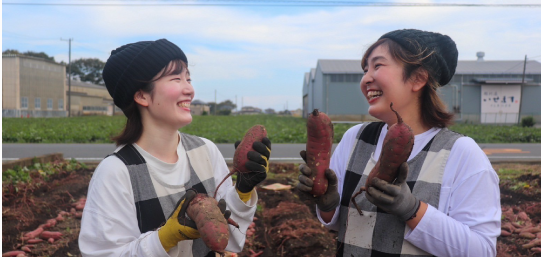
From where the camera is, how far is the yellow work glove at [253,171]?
1.82m

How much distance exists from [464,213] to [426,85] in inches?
23.5

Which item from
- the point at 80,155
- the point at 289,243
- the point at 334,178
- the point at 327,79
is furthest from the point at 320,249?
the point at 327,79

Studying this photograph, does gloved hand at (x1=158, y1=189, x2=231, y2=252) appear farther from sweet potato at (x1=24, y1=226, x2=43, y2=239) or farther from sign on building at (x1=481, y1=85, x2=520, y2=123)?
sign on building at (x1=481, y1=85, x2=520, y2=123)

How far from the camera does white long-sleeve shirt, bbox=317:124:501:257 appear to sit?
1.49 meters

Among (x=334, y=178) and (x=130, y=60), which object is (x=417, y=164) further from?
(x=130, y=60)

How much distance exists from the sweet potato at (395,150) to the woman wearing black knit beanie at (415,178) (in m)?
0.04

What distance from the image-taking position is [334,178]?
178cm

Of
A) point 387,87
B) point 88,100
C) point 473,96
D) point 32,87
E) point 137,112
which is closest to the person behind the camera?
→ point 387,87

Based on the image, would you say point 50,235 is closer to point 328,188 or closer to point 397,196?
point 328,188

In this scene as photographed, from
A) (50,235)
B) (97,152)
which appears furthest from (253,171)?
(97,152)

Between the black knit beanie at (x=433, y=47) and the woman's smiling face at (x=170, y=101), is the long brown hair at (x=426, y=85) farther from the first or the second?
the woman's smiling face at (x=170, y=101)

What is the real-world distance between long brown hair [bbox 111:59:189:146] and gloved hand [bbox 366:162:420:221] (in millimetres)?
1088

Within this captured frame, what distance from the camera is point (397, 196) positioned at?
4.79 ft

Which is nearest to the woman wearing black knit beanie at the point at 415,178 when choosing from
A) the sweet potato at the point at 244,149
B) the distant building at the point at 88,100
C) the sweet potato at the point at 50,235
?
the sweet potato at the point at 244,149
